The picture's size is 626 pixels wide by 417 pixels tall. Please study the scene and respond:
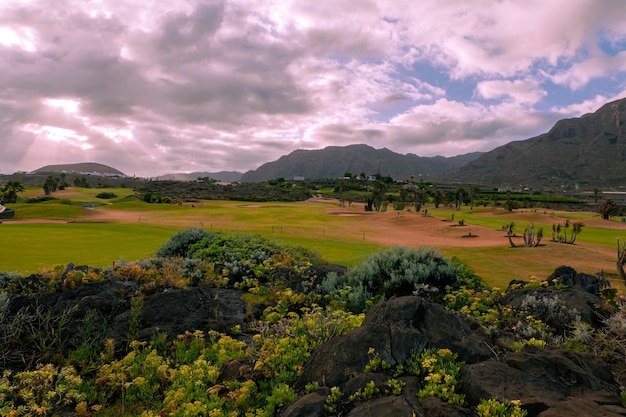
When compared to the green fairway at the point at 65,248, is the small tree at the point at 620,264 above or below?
below

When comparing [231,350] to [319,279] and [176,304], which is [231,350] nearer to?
[176,304]

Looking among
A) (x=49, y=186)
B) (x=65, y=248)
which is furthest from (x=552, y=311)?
(x=49, y=186)

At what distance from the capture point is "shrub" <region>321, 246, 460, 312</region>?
10.2m

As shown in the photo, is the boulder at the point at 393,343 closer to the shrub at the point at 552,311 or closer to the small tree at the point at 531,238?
the shrub at the point at 552,311

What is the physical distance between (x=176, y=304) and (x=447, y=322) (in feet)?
19.9

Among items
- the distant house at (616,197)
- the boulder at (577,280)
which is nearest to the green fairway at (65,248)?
the boulder at (577,280)

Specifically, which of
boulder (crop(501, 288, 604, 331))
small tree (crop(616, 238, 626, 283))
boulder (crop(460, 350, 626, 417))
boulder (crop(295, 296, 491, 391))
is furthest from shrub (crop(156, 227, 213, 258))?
small tree (crop(616, 238, 626, 283))

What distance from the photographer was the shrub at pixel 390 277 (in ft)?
33.5

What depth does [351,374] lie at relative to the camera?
16.5ft

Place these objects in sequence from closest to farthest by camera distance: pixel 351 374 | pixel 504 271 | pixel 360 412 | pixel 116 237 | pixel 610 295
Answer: pixel 360 412 < pixel 351 374 < pixel 610 295 < pixel 504 271 < pixel 116 237

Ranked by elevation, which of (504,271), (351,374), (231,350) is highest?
(351,374)

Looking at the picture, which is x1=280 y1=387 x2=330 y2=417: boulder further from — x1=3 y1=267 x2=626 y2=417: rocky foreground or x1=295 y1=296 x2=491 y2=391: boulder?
x1=295 y1=296 x2=491 y2=391: boulder

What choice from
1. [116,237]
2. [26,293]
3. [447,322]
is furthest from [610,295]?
[116,237]

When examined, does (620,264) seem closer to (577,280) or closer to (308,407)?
(577,280)
